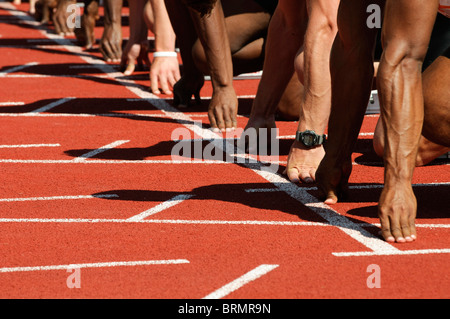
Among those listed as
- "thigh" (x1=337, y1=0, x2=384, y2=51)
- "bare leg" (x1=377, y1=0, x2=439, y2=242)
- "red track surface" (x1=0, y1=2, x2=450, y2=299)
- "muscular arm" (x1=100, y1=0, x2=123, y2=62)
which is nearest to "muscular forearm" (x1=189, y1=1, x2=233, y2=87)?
"red track surface" (x1=0, y1=2, x2=450, y2=299)

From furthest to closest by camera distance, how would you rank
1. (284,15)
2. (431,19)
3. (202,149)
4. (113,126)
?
1. (113,126)
2. (202,149)
3. (284,15)
4. (431,19)

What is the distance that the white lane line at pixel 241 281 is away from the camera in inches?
158

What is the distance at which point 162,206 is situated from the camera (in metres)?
5.52

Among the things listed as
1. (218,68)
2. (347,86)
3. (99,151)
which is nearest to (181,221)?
(347,86)

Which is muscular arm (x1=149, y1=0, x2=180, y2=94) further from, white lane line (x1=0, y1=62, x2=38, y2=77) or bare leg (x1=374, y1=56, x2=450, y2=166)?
bare leg (x1=374, y1=56, x2=450, y2=166)

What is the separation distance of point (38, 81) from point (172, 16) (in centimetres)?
305

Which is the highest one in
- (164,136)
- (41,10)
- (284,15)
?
(284,15)

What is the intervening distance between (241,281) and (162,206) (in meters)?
1.42

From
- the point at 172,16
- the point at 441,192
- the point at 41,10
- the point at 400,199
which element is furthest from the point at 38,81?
the point at 41,10

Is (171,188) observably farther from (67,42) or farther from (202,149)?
(67,42)

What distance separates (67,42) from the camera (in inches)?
643

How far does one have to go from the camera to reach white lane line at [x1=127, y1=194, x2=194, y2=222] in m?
5.27

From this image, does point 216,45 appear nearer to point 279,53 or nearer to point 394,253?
point 279,53

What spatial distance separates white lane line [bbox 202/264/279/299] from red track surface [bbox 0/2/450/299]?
11 mm
